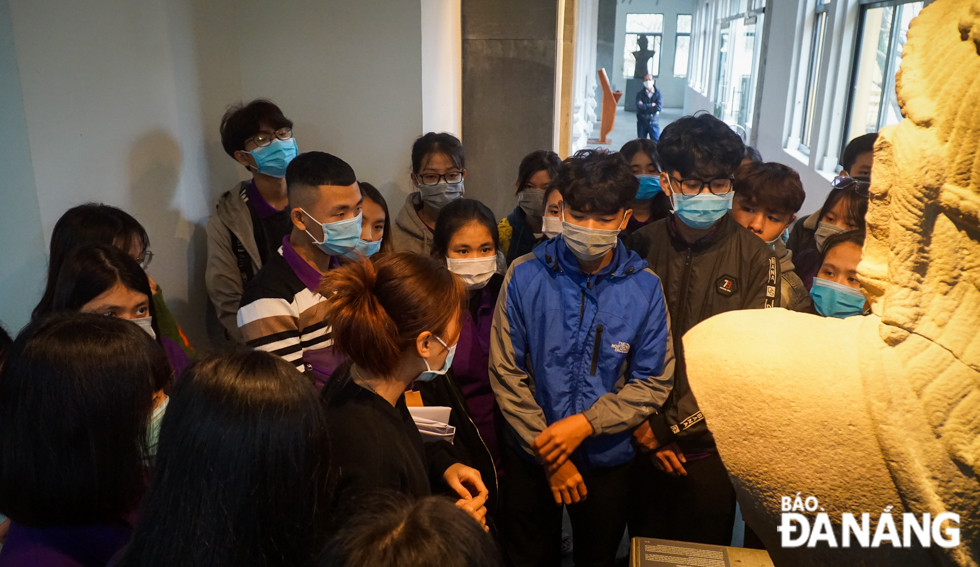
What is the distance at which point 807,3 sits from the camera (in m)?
8.27

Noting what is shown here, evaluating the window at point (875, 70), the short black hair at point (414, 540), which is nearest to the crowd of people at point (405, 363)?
the short black hair at point (414, 540)

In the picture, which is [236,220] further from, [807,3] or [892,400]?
[807,3]

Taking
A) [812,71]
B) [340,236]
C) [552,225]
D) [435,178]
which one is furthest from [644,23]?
[340,236]

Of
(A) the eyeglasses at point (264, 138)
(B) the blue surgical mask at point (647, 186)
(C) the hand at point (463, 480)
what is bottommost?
(C) the hand at point (463, 480)

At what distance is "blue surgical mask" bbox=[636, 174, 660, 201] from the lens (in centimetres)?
345

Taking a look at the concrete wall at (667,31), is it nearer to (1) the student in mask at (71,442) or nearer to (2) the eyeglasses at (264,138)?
(2) the eyeglasses at (264,138)

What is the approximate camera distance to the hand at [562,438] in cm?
235

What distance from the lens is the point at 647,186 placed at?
3.46 meters

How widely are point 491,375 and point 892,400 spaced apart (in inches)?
60.8

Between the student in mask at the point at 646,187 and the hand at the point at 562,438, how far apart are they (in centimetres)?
138

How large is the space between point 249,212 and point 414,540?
8.50 ft

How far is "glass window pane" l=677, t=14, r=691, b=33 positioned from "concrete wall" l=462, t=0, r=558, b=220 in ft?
83.6

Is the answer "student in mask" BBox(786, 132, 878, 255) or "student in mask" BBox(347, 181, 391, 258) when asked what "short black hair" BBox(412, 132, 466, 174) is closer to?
"student in mask" BBox(347, 181, 391, 258)

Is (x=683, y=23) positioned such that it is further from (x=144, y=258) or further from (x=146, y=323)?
(x=146, y=323)
